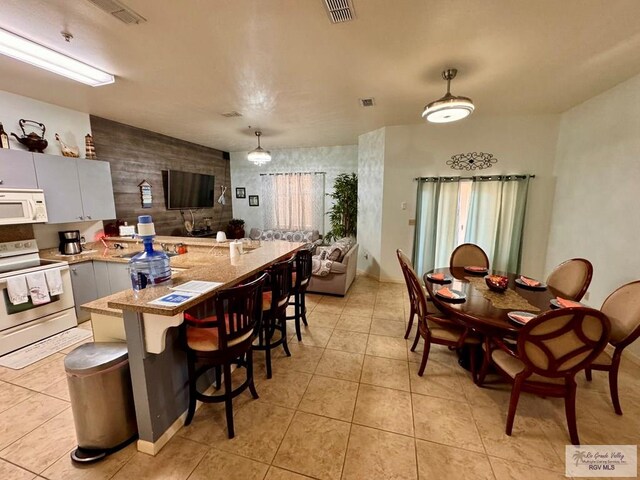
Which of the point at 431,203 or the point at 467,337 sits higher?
the point at 431,203

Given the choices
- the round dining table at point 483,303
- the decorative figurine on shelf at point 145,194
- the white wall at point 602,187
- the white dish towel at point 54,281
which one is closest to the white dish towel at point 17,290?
the white dish towel at point 54,281

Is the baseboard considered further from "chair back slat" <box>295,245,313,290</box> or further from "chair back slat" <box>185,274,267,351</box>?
"chair back slat" <box>295,245,313,290</box>

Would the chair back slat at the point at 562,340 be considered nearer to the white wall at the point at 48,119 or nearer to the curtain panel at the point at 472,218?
the curtain panel at the point at 472,218

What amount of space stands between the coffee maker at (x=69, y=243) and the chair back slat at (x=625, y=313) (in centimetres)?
553

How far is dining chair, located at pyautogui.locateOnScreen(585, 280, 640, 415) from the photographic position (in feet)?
6.01

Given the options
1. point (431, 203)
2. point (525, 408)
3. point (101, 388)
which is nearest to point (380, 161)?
point (431, 203)

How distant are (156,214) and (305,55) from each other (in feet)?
13.1

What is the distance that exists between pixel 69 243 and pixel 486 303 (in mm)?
4731

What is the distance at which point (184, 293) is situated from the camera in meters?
1.54

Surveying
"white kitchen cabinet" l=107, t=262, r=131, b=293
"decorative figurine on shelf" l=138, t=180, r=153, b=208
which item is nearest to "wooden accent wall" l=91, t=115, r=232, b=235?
"decorative figurine on shelf" l=138, t=180, r=153, b=208

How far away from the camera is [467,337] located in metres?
2.13

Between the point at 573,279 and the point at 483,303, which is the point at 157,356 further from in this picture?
the point at 573,279

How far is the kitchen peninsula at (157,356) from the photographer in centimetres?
143

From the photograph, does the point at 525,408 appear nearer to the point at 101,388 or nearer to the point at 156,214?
the point at 101,388
